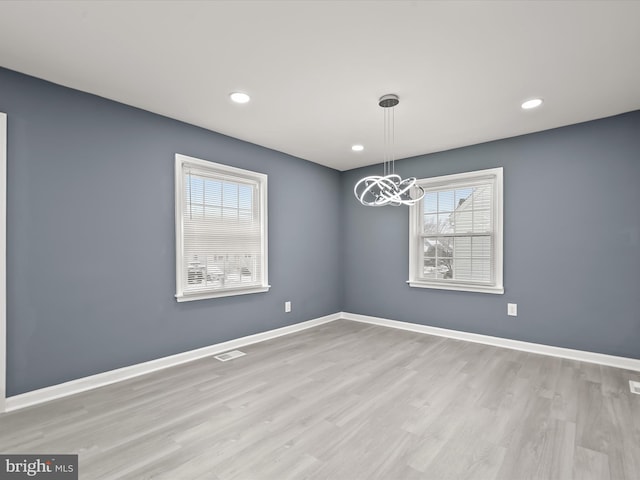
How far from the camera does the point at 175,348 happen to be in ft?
10.9

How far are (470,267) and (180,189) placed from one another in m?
3.69

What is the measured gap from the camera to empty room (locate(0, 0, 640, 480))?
1.89 metres

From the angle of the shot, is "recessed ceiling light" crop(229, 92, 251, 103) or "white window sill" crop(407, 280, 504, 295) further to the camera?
"white window sill" crop(407, 280, 504, 295)

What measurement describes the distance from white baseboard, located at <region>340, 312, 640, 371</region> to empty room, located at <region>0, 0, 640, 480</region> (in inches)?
1.1

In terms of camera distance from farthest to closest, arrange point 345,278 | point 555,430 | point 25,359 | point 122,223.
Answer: point 345,278, point 122,223, point 25,359, point 555,430

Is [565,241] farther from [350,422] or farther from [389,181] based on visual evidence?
[350,422]

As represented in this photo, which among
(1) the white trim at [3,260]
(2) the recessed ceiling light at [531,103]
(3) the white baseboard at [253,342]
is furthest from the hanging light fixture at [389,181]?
(1) the white trim at [3,260]

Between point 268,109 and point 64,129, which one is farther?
point 268,109

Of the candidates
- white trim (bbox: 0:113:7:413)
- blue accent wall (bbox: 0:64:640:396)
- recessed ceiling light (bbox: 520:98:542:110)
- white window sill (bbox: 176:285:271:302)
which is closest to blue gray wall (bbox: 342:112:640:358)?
blue accent wall (bbox: 0:64:640:396)

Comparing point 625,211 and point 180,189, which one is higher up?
point 180,189

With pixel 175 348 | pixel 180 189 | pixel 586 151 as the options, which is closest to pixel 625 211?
pixel 586 151

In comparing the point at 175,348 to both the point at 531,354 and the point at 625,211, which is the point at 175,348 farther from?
the point at 625,211

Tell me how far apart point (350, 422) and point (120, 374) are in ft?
7.03

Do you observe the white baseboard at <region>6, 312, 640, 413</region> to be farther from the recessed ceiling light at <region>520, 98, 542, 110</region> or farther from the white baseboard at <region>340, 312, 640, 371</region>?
the recessed ceiling light at <region>520, 98, 542, 110</region>
